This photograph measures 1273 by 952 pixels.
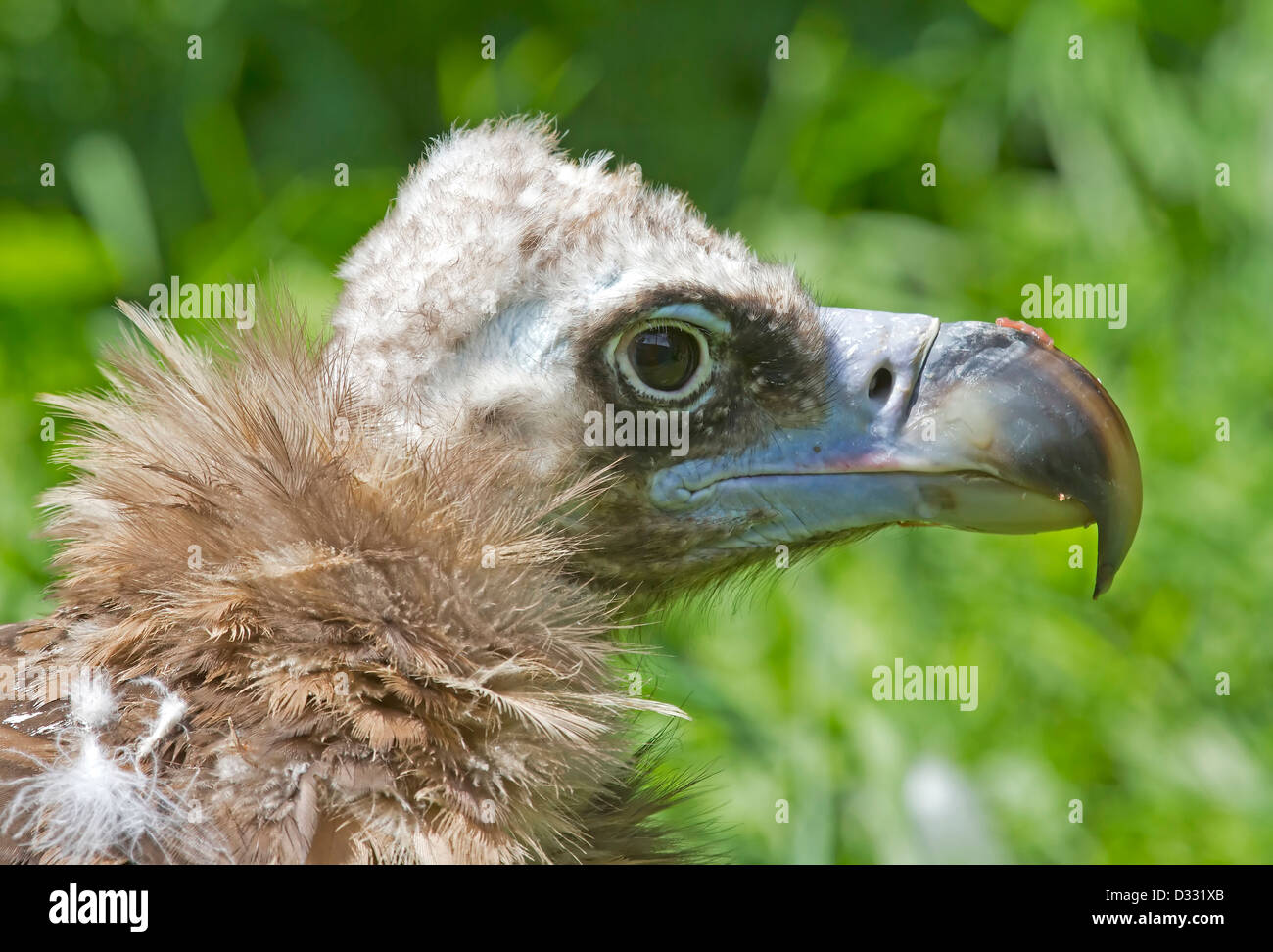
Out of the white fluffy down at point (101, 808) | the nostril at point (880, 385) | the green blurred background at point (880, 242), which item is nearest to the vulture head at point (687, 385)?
the nostril at point (880, 385)

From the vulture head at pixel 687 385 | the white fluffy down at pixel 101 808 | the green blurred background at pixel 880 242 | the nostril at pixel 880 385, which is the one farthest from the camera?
the green blurred background at pixel 880 242

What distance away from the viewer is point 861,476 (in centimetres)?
190

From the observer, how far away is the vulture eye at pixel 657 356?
183 centimetres

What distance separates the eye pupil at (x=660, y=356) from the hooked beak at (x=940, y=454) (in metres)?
0.13

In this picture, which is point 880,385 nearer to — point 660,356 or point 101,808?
Answer: point 660,356

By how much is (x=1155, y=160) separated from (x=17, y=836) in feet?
11.9

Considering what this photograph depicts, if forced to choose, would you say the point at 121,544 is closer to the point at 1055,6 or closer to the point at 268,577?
the point at 268,577

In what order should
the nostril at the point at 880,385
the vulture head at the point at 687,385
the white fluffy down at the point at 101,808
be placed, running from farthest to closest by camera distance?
the nostril at the point at 880,385 → the vulture head at the point at 687,385 → the white fluffy down at the point at 101,808

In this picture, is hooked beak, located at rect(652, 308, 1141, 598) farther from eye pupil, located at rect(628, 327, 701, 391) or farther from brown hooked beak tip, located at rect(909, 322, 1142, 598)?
eye pupil, located at rect(628, 327, 701, 391)

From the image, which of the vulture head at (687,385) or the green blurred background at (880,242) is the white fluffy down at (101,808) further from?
the green blurred background at (880,242)

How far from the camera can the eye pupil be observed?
1.83m

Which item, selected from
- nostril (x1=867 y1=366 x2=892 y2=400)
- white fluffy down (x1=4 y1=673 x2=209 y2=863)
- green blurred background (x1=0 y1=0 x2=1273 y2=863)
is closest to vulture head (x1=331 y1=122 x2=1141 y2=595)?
nostril (x1=867 y1=366 x2=892 y2=400)

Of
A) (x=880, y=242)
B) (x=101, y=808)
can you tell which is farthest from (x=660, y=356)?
(x=880, y=242)

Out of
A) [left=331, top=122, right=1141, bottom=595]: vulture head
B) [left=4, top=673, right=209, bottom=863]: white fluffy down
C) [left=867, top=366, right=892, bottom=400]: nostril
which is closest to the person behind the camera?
[left=4, top=673, right=209, bottom=863]: white fluffy down
